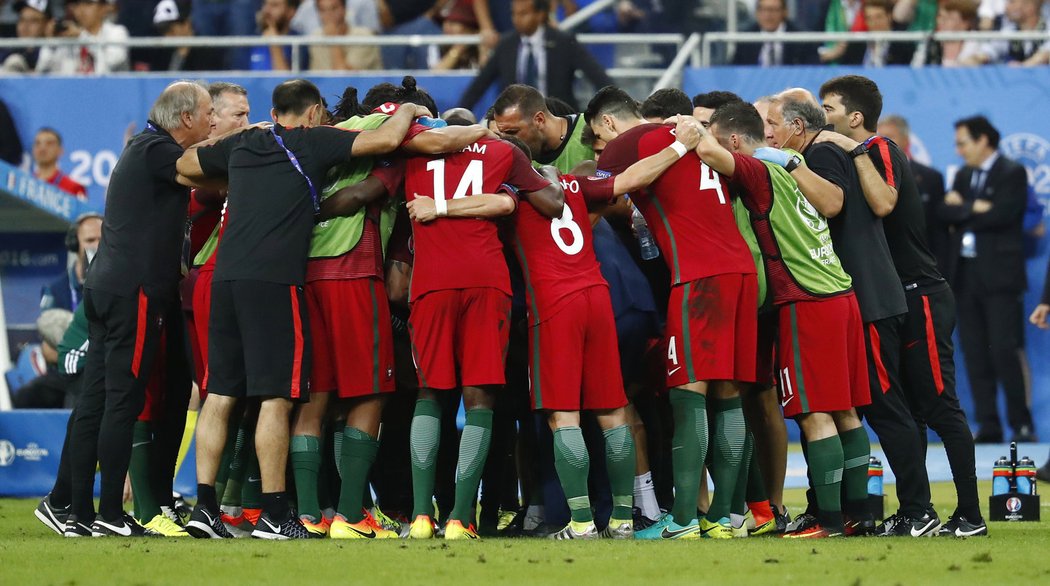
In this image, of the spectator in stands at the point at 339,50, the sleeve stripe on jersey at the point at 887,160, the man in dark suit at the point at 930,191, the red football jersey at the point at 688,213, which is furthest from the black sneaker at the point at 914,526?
the spectator in stands at the point at 339,50

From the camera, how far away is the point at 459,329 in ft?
24.7

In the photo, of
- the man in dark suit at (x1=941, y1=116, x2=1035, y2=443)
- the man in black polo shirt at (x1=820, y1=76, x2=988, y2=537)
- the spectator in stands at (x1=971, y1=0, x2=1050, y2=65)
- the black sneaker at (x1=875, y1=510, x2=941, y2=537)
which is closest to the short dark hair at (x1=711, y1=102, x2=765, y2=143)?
the man in black polo shirt at (x1=820, y1=76, x2=988, y2=537)

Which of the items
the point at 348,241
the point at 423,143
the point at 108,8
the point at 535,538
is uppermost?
the point at 108,8

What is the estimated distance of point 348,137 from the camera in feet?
24.8

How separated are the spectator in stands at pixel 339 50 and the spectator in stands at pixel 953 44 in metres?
5.16

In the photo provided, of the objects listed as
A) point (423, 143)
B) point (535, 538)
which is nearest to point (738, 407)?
point (535, 538)

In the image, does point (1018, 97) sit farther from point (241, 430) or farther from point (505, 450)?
point (241, 430)

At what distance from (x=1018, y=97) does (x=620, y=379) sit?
7.92m

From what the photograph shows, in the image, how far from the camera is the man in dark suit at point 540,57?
1318 centimetres

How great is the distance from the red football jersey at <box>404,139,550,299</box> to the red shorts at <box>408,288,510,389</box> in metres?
0.06

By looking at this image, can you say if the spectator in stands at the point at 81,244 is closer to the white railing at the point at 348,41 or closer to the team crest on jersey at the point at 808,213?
the white railing at the point at 348,41

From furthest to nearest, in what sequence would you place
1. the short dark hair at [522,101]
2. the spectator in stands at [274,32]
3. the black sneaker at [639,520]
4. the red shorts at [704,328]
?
the spectator in stands at [274,32] < the short dark hair at [522,101] < the black sneaker at [639,520] < the red shorts at [704,328]

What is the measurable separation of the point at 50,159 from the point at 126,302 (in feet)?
23.4

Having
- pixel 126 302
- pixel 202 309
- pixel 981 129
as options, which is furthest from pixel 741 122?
pixel 981 129
